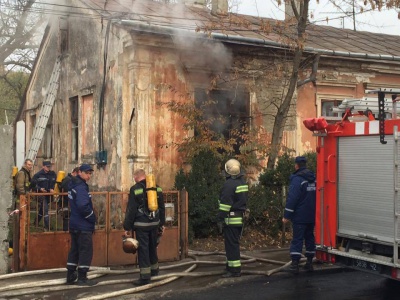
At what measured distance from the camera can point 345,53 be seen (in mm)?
14961

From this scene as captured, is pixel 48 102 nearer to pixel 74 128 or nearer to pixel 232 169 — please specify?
pixel 74 128

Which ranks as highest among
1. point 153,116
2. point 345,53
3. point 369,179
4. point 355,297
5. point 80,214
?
point 345,53

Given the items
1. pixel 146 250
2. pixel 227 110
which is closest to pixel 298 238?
pixel 146 250

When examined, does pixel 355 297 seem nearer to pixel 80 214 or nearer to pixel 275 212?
pixel 80 214

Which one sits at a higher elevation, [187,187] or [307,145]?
[307,145]

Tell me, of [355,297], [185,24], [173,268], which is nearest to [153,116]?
[185,24]

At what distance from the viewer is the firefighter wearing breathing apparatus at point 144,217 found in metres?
7.87

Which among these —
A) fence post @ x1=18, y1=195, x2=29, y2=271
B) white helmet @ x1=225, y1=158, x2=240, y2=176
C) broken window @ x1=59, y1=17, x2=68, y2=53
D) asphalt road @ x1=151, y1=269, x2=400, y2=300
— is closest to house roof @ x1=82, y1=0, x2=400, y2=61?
broken window @ x1=59, y1=17, x2=68, y2=53

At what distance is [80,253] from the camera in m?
7.84

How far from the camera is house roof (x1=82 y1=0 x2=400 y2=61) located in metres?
12.4

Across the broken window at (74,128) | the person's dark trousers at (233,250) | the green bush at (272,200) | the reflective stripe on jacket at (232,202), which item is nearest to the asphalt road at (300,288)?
the person's dark trousers at (233,250)

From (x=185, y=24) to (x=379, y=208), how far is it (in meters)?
8.11

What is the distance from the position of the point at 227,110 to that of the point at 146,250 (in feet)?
21.5

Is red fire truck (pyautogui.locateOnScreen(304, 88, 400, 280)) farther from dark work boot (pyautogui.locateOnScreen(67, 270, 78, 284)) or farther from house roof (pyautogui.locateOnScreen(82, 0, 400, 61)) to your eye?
house roof (pyautogui.locateOnScreen(82, 0, 400, 61))
